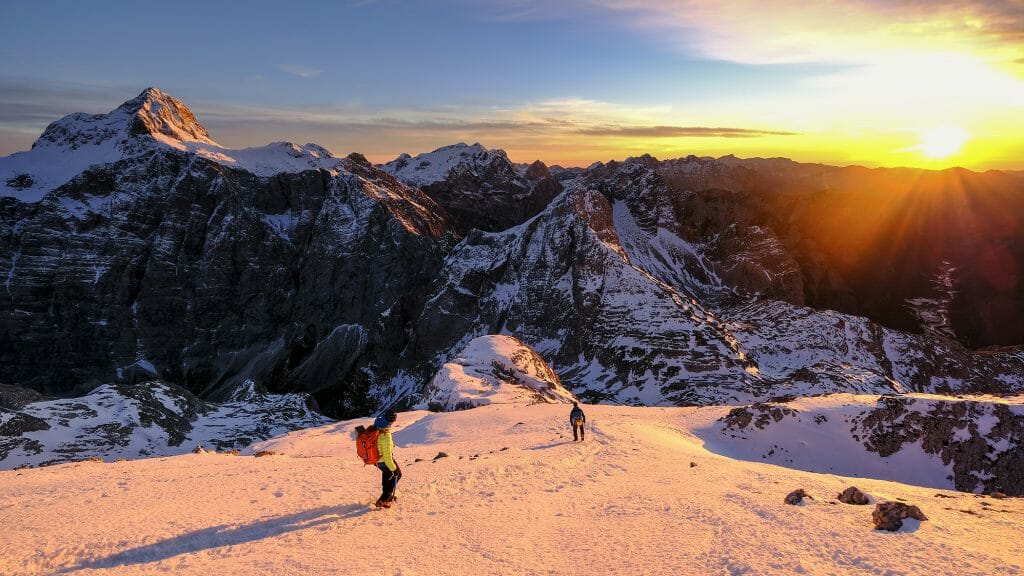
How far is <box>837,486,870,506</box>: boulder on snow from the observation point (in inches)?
544

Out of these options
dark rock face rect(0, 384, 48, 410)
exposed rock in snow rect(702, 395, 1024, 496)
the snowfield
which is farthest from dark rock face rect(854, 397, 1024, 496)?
dark rock face rect(0, 384, 48, 410)

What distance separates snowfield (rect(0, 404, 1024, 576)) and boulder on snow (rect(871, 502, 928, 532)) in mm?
173

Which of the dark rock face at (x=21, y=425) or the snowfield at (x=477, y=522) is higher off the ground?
the snowfield at (x=477, y=522)

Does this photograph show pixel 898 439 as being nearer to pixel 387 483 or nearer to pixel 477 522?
pixel 477 522

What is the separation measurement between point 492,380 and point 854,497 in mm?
53744

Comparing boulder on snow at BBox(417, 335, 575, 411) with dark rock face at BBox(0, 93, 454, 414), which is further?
dark rock face at BBox(0, 93, 454, 414)

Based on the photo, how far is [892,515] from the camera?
11312mm

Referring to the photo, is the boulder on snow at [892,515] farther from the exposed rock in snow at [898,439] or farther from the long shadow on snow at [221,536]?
the exposed rock in snow at [898,439]

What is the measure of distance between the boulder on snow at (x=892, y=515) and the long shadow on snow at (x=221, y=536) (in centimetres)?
1040

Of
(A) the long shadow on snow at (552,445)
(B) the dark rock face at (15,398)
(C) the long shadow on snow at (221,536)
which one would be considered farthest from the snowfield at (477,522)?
(B) the dark rock face at (15,398)

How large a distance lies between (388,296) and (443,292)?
30729mm

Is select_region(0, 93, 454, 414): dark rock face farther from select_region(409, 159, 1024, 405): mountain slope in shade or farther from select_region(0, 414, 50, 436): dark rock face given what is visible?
select_region(0, 414, 50, 436): dark rock face

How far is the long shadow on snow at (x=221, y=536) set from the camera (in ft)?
32.7

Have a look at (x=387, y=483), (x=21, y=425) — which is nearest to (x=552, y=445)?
(x=387, y=483)
